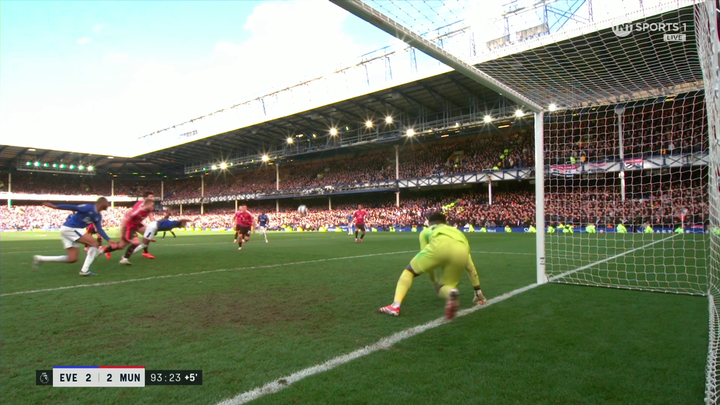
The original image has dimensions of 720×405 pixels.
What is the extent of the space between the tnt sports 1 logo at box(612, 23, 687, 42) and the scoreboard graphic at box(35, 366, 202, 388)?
25.1 ft

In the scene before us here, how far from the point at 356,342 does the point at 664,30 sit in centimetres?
669

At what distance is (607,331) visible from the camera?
4035 mm

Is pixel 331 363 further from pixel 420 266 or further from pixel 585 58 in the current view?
pixel 585 58

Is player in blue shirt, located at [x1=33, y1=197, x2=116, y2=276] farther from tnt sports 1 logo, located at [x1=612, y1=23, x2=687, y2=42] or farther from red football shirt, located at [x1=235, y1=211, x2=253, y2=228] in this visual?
tnt sports 1 logo, located at [x1=612, y1=23, x2=687, y2=42]

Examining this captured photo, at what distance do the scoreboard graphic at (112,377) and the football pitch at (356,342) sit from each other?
0.28ft

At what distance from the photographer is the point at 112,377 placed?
9.88ft

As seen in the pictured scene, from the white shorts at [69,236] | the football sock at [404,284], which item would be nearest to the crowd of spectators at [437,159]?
the football sock at [404,284]

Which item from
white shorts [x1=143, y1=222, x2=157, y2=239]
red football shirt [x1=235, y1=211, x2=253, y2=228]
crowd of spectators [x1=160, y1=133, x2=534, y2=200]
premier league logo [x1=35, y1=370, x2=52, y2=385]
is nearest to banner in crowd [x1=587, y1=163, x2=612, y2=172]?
crowd of spectators [x1=160, y1=133, x2=534, y2=200]

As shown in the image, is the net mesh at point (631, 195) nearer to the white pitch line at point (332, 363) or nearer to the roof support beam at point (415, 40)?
the roof support beam at point (415, 40)

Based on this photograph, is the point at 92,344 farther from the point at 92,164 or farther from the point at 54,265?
the point at 92,164

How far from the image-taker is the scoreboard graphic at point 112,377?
290cm

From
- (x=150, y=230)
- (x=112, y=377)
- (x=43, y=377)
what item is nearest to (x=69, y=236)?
(x=150, y=230)

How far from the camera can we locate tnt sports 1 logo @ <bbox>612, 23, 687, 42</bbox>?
588 cm

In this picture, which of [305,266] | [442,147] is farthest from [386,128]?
[305,266]
